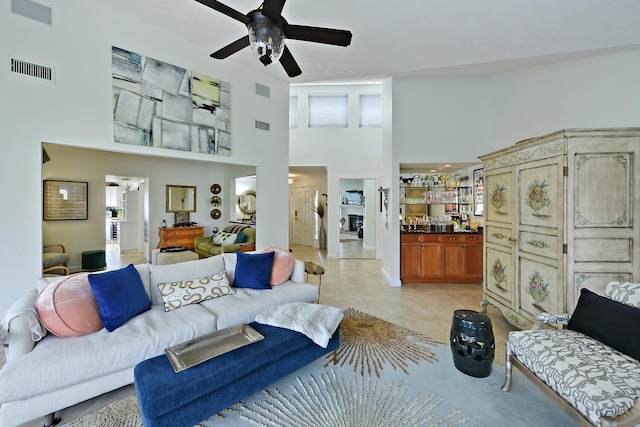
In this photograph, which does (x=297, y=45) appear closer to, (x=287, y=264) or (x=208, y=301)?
(x=287, y=264)

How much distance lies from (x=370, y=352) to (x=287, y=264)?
1.35 m

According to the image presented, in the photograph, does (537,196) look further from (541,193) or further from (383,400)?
(383,400)

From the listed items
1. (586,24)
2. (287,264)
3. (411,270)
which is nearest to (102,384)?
(287,264)

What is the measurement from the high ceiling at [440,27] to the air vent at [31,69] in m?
0.99

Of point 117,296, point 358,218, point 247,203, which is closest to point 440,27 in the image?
point 117,296

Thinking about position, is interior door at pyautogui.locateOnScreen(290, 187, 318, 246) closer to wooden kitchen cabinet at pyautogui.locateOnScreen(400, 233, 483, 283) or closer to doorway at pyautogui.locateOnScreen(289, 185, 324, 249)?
doorway at pyautogui.locateOnScreen(289, 185, 324, 249)

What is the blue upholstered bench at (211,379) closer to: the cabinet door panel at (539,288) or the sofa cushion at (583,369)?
the sofa cushion at (583,369)

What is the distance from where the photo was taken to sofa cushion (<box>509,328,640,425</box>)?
1.46 m

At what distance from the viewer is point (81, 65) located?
299 cm

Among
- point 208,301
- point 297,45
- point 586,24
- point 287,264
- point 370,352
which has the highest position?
point 297,45

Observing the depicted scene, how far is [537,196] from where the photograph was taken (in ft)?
9.13

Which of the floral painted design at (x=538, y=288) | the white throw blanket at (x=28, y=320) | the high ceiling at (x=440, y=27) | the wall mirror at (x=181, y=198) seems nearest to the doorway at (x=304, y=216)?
the wall mirror at (x=181, y=198)

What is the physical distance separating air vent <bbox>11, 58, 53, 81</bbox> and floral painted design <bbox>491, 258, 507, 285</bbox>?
5.19 m

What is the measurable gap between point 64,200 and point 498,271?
306 inches
